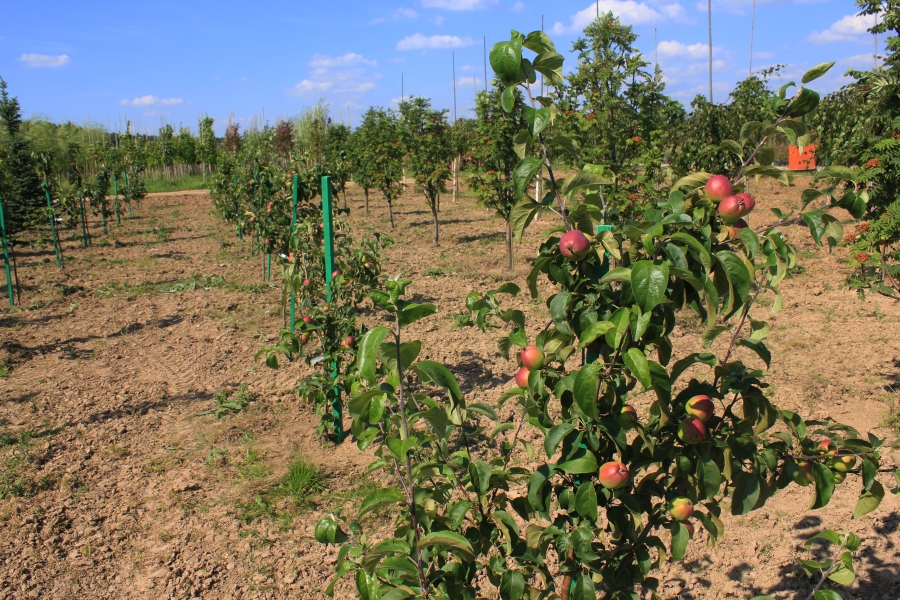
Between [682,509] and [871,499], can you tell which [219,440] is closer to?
[682,509]

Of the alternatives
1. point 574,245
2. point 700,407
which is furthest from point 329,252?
point 700,407

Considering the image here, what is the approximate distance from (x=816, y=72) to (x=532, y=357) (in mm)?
798

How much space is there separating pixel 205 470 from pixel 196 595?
1093 mm

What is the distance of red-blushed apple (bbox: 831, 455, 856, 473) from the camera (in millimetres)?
1403

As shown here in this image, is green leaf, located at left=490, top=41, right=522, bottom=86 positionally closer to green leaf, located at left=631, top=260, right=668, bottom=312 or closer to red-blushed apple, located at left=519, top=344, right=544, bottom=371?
green leaf, located at left=631, top=260, right=668, bottom=312

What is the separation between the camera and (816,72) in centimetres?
115

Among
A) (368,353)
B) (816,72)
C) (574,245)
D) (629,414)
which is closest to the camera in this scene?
(368,353)

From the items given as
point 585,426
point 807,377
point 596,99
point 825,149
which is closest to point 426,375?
point 585,426

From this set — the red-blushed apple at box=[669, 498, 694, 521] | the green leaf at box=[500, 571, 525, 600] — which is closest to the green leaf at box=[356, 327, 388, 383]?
the green leaf at box=[500, 571, 525, 600]

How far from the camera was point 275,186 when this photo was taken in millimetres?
5746

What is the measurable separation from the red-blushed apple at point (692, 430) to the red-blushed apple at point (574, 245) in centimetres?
43

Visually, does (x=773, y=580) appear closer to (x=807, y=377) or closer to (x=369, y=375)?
(x=369, y=375)

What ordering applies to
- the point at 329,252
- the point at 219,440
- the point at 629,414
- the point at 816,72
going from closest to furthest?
the point at 816,72, the point at 629,414, the point at 329,252, the point at 219,440

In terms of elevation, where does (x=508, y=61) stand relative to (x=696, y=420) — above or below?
above
